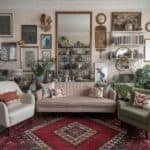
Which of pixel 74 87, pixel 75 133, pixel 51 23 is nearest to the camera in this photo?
pixel 75 133

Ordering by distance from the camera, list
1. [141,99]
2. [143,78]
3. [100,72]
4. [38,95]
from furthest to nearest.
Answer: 1. [100,72]
2. [143,78]
3. [38,95]
4. [141,99]

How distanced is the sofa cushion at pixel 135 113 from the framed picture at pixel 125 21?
2305 mm

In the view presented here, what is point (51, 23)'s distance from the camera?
5273 millimetres

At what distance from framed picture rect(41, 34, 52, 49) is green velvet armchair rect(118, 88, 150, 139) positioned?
8.24 ft

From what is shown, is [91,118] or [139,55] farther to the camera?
[139,55]

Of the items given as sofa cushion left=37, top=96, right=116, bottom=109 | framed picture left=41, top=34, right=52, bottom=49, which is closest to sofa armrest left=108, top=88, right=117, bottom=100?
sofa cushion left=37, top=96, right=116, bottom=109

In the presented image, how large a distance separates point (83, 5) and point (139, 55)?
197 centimetres

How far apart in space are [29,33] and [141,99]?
331 centimetres

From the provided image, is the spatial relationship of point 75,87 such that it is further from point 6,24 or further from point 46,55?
point 6,24

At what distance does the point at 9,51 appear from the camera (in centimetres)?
534

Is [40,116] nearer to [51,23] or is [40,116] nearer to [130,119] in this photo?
[130,119]

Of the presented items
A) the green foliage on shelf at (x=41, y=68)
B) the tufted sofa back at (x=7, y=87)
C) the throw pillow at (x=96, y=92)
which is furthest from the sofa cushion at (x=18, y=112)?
the throw pillow at (x=96, y=92)

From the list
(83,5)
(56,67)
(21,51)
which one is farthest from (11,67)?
(83,5)

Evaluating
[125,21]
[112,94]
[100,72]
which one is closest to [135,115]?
[112,94]
